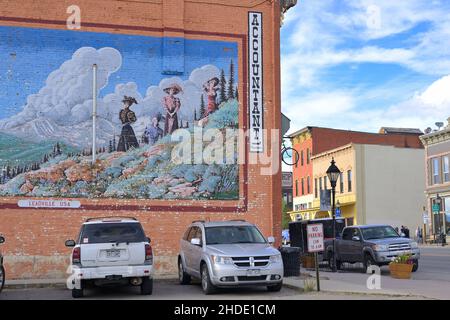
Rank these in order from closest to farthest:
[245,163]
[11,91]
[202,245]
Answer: [202,245], [11,91], [245,163]

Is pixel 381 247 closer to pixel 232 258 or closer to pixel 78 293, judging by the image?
pixel 232 258

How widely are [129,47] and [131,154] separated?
355 centimetres

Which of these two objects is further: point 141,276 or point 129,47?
point 129,47

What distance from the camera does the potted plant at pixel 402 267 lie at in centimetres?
1852

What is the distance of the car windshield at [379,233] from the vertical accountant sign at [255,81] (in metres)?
5.43

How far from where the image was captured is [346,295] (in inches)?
545

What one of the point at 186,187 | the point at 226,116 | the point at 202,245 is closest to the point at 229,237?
the point at 202,245

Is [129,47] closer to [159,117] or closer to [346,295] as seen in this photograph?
[159,117]

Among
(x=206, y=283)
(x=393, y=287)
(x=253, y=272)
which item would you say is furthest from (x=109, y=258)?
(x=393, y=287)

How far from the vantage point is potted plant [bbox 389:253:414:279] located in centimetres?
1852

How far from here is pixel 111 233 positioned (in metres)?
14.2

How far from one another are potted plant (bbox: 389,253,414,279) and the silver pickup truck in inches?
76.9

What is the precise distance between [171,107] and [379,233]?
358 inches

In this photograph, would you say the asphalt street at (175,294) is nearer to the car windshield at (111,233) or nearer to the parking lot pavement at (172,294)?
Result: the parking lot pavement at (172,294)
